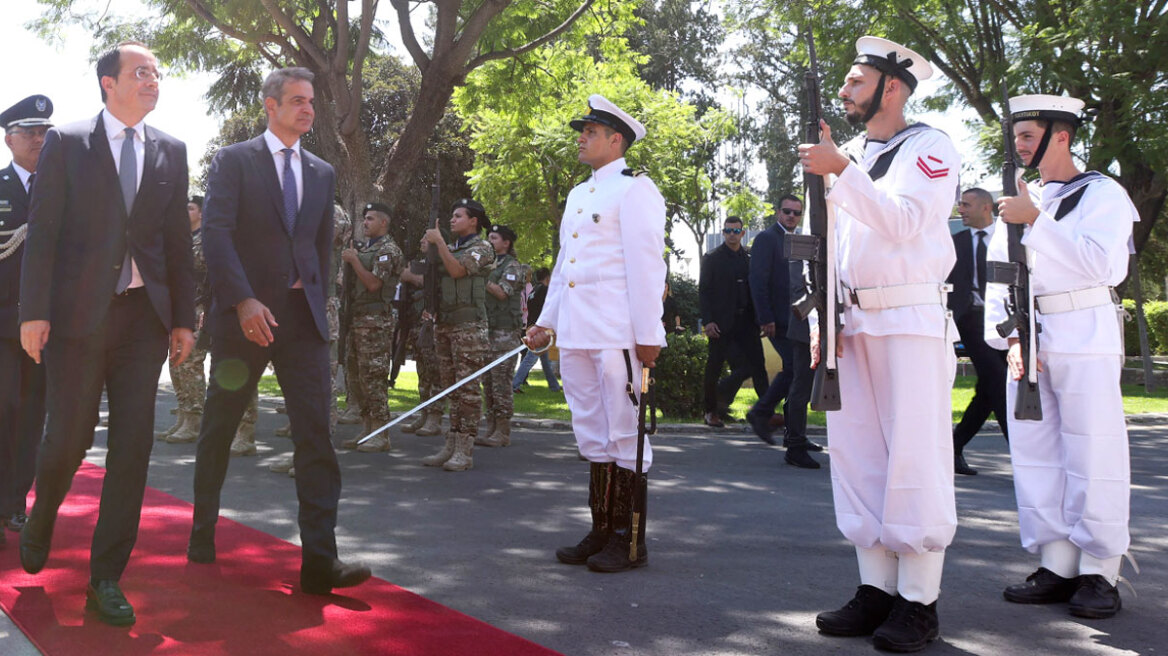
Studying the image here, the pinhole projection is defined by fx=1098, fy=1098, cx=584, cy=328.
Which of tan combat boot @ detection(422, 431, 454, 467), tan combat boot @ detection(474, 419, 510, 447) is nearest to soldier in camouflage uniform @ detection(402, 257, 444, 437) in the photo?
tan combat boot @ detection(474, 419, 510, 447)

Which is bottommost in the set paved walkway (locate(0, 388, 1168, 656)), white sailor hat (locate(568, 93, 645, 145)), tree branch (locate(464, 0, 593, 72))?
paved walkway (locate(0, 388, 1168, 656))

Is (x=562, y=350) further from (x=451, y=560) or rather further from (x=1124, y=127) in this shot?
(x=1124, y=127)

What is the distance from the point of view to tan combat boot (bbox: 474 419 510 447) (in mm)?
10109

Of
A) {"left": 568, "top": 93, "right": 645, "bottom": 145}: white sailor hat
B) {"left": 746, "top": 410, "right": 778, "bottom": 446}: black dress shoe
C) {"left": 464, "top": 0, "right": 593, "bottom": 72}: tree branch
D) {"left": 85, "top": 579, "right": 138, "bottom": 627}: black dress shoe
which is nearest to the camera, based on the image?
{"left": 85, "top": 579, "right": 138, "bottom": 627}: black dress shoe

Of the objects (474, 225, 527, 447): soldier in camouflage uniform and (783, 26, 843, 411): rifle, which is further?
(474, 225, 527, 447): soldier in camouflage uniform

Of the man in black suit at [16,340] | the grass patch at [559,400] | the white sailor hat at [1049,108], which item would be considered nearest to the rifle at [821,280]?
the white sailor hat at [1049,108]

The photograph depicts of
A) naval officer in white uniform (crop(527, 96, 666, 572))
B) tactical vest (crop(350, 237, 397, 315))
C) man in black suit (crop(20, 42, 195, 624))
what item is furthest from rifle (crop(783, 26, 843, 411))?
tactical vest (crop(350, 237, 397, 315))

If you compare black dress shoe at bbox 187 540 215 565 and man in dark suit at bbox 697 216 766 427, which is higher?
man in dark suit at bbox 697 216 766 427

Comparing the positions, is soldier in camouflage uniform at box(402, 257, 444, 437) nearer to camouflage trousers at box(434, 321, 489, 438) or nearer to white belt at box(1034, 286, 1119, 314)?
Result: camouflage trousers at box(434, 321, 489, 438)

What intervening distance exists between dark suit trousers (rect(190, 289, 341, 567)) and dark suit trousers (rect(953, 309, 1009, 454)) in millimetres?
5702

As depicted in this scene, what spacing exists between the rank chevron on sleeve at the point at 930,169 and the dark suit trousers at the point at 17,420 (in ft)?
14.9

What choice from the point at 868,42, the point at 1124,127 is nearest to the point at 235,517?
the point at 868,42

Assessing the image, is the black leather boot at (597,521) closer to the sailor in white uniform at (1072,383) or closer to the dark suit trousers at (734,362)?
the sailor in white uniform at (1072,383)

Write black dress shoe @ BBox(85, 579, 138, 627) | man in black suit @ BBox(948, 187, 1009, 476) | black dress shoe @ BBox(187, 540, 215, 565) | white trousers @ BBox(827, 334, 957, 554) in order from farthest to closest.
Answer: man in black suit @ BBox(948, 187, 1009, 476)
black dress shoe @ BBox(187, 540, 215, 565)
black dress shoe @ BBox(85, 579, 138, 627)
white trousers @ BBox(827, 334, 957, 554)
